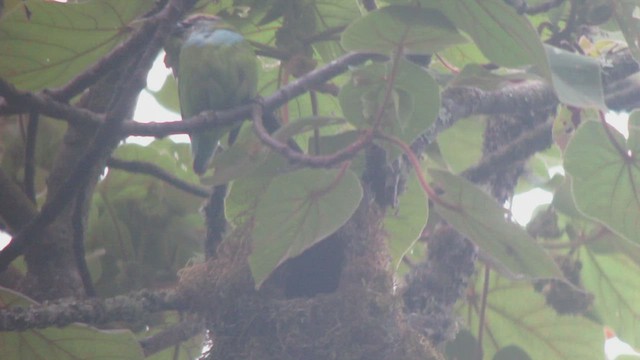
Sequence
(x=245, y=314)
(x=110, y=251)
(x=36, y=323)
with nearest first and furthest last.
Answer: (x=36, y=323), (x=245, y=314), (x=110, y=251)

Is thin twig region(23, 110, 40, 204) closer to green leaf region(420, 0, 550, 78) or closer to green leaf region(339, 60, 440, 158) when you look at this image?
green leaf region(339, 60, 440, 158)

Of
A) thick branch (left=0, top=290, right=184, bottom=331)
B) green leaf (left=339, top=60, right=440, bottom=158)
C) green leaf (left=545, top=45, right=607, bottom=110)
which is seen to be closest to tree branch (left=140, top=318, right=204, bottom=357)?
thick branch (left=0, top=290, right=184, bottom=331)

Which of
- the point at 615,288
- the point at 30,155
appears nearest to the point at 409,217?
the point at 615,288

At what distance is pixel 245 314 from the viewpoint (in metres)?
1.34

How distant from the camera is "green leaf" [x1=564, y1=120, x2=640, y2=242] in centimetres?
135

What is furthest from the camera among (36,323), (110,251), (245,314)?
(110,251)

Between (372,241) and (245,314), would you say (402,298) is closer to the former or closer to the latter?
(372,241)

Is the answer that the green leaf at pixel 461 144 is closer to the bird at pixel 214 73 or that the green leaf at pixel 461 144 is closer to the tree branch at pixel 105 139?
the bird at pixel 214 73

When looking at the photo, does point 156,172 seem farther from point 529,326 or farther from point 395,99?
point 529,326

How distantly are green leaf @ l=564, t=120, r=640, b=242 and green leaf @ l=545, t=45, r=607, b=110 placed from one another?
152 mm

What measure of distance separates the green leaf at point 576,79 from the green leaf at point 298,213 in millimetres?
301

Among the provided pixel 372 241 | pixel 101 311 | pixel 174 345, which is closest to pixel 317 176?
pixel 372 241

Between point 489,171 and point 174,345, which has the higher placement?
point 489,171

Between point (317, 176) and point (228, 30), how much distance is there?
0.42m
